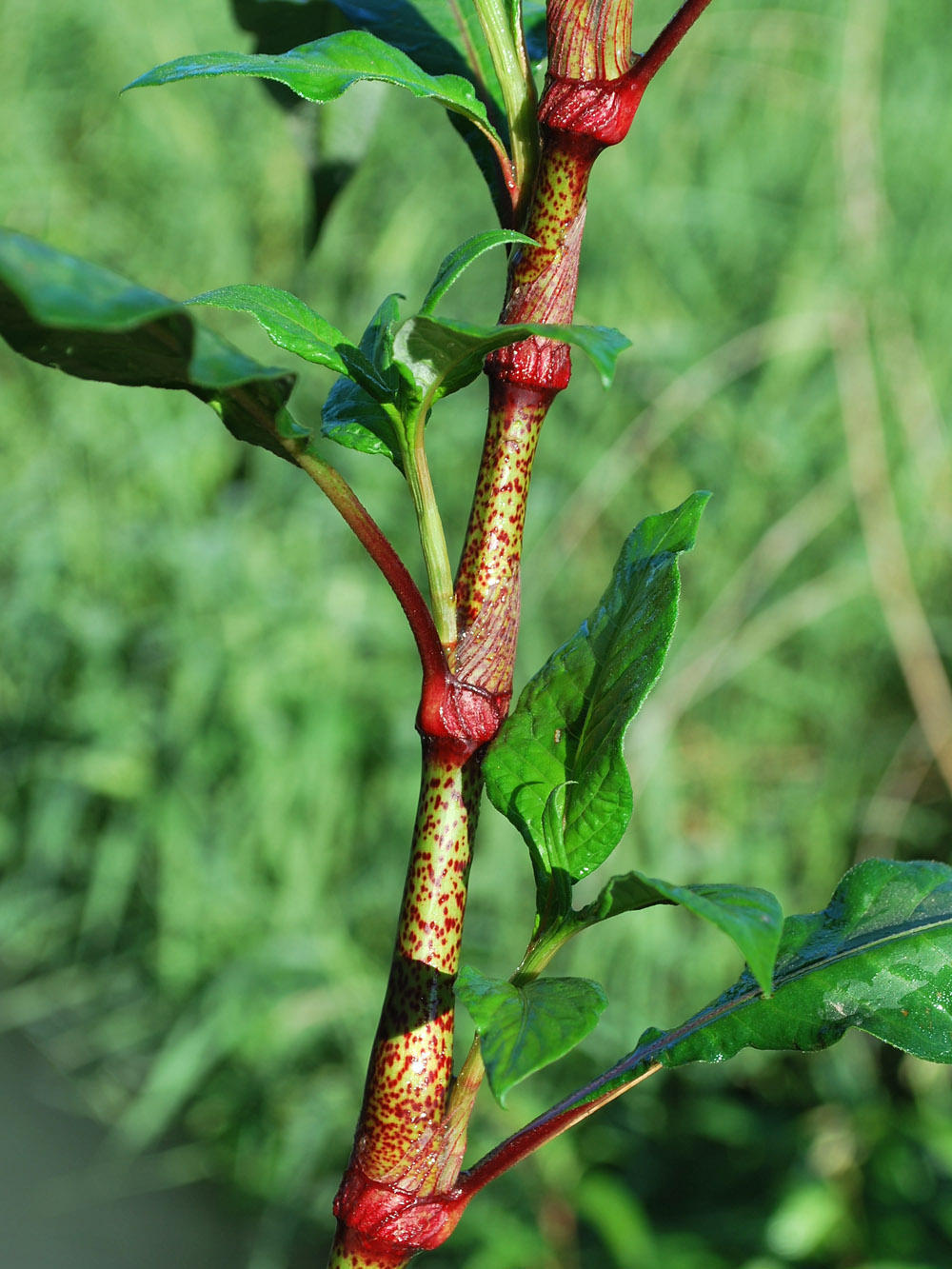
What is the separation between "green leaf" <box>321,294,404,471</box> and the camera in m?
0.32

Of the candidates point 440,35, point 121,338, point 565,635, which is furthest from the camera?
point 565,635

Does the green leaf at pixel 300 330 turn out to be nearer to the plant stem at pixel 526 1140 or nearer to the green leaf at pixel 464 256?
the green leaf at pixel 464 256

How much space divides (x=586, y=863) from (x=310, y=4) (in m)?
0.32

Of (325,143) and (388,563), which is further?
(325,143)

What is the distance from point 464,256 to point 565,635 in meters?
1.38

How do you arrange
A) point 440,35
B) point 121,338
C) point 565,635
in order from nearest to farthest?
point 121,338 < point 440,35 < point 565,635

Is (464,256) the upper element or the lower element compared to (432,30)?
lower

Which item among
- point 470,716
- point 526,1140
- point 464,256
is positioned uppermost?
point 464,256

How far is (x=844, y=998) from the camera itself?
35cm

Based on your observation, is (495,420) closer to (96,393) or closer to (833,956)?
(833,956)

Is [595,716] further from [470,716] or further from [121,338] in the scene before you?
[121,338]

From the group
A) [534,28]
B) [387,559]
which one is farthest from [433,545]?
[534,28]

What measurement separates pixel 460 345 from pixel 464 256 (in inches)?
0.9

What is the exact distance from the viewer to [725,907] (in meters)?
0.28
